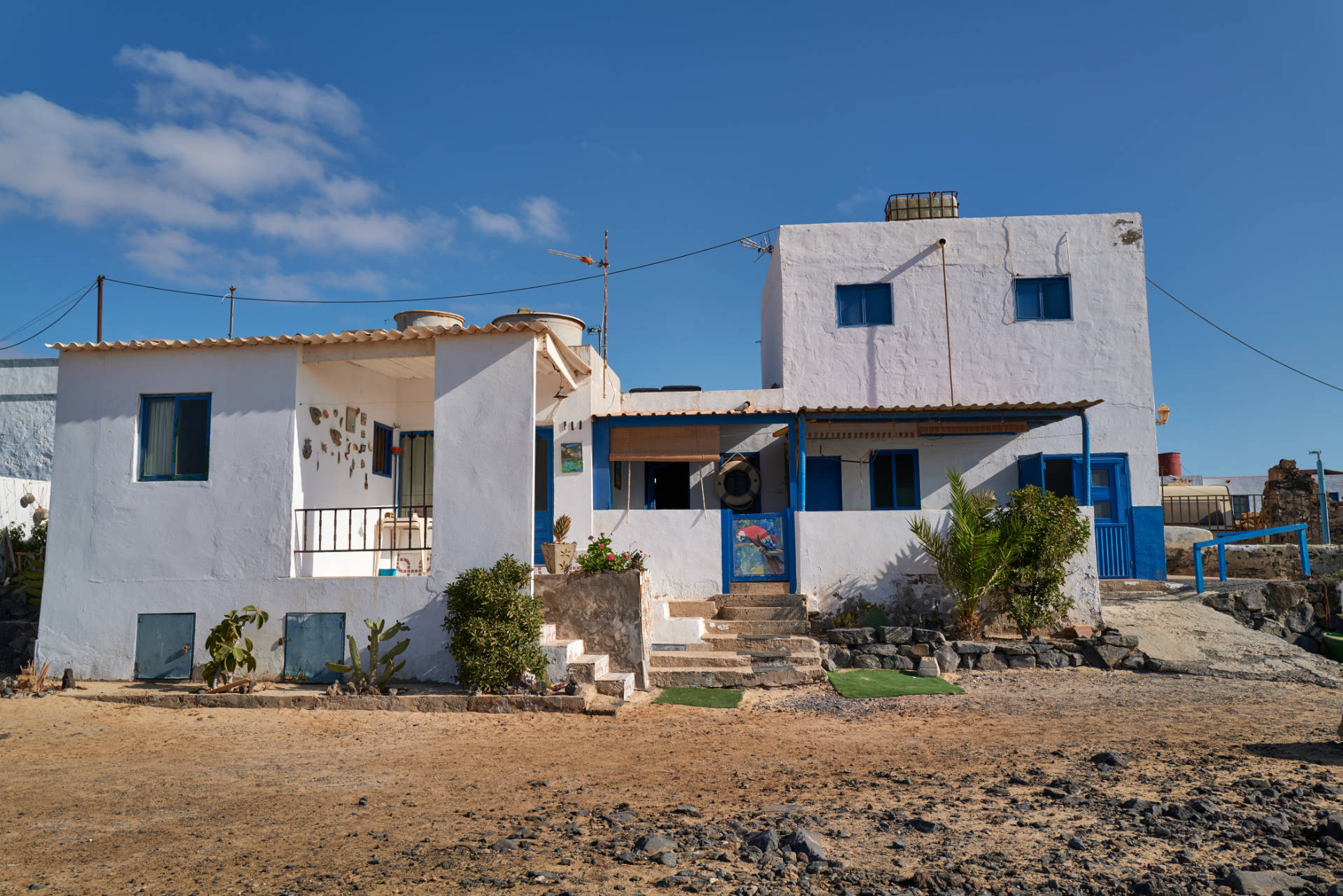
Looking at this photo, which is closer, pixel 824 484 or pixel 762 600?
pixel 762 600

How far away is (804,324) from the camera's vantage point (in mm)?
15453

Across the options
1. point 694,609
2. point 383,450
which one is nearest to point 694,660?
point 694,609

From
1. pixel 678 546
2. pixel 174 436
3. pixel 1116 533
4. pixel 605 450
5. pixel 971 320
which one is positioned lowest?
pixel 678 546

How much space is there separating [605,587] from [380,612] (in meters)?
2.60

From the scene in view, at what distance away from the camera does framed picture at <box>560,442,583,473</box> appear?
44.8 ft

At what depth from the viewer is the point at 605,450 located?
1374 cm

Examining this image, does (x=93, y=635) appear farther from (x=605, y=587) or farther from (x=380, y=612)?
(x=605, y=587)

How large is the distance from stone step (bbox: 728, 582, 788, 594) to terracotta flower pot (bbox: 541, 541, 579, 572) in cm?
342

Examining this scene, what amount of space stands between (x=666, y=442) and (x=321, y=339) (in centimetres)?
581

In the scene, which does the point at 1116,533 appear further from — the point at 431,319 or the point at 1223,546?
the point at 431,319

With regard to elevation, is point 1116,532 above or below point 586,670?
above

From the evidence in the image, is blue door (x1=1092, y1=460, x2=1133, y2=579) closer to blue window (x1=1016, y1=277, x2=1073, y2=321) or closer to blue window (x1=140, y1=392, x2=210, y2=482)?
blue window (x1=1016, y1=277, x2=1073, y2=321)

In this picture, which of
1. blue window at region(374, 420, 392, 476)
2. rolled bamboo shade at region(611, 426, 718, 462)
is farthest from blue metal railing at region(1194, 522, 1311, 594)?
blue window at region(374, 420, 392, 476)

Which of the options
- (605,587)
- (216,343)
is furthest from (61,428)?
(605,587)
